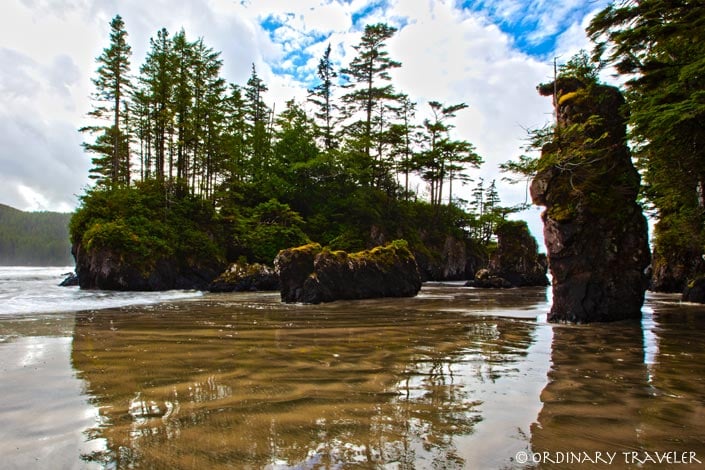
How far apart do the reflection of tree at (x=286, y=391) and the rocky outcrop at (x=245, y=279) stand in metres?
13.9

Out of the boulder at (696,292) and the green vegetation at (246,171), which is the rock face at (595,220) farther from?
the green vegetation at (246,171)

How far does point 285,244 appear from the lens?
27766 mm

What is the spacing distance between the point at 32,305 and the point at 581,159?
16.3 meters

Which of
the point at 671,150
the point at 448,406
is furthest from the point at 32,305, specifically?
the point at 671,150

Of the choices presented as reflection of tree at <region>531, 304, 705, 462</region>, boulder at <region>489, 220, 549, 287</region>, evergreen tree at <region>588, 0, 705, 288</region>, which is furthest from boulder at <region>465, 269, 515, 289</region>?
reflection of tree at <region>531, 304, 705, 462</region>

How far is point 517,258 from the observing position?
30.0 meters

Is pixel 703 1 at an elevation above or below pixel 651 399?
above

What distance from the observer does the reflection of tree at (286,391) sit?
238 centimetres

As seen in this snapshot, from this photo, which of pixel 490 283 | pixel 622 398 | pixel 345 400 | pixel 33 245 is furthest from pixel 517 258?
pixel 33 245

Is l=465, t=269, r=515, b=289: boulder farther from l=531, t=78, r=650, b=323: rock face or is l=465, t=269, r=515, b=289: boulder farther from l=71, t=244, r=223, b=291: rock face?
l=71, t=244, r=223, b=291: rock face

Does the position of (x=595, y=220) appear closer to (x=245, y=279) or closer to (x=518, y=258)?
(x=245, y=279)

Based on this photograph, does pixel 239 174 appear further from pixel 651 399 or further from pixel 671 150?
pixel 651 399

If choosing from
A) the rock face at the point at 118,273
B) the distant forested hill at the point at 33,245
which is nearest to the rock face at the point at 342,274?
the rock face at the point at 118,273

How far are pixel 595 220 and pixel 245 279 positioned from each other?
1763 centimetres
